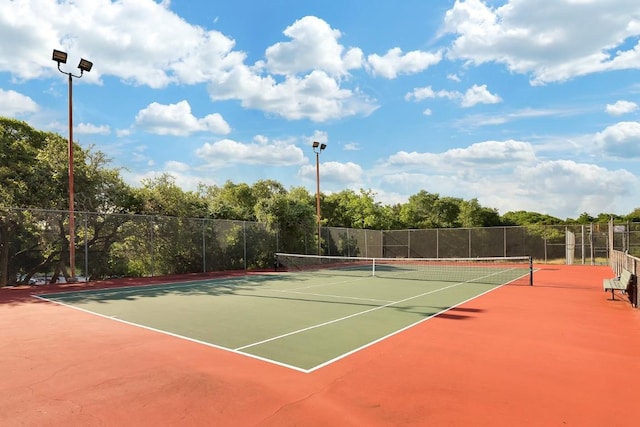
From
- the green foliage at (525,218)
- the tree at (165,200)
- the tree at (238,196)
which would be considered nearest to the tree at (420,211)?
the green foliage at (525,218)

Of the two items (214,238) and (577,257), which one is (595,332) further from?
(577,257)

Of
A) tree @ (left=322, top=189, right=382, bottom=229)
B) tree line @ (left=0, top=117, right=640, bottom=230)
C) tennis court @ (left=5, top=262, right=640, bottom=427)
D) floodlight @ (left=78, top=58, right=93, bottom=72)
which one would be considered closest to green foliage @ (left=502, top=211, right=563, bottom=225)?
tree @ (left=322, top=189, right=382, bottom=229)

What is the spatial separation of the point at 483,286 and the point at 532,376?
10.9 meters

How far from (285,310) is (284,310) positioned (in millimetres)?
25

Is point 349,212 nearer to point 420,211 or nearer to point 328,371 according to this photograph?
point 420,211

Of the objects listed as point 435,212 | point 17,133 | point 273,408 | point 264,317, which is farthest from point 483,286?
point 435,212

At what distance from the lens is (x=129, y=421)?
13.2 feet

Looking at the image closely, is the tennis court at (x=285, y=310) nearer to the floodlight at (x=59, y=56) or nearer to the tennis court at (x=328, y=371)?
the tennis court at (x=328, y=371)

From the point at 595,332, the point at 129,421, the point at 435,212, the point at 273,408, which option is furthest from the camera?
the point at 435,212

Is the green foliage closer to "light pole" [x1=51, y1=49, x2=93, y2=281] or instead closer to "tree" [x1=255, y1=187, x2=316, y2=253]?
"tree" [x1=255, y1=187, x2=316, y2=253]

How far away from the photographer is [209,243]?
22.1 meters

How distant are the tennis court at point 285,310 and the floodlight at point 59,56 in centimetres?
921

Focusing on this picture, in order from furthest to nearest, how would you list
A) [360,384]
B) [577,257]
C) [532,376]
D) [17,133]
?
[577,257], [17,133], [532,376], [360,384]

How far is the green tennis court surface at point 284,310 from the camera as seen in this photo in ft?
22.6
